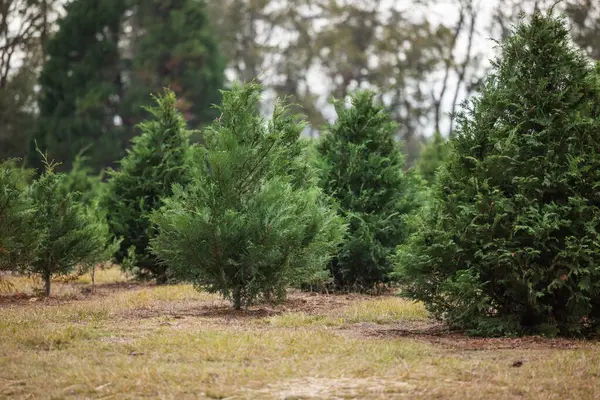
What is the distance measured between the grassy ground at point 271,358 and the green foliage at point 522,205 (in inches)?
21.8

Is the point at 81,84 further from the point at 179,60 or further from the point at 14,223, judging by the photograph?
the point at 14,223

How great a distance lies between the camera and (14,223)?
1148cm

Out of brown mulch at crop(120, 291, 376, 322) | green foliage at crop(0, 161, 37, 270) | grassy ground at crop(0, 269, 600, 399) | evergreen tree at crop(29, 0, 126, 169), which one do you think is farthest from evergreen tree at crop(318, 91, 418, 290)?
evergreen tree at crop(29, 0, 126, 169)

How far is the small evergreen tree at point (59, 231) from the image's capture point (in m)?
12.5

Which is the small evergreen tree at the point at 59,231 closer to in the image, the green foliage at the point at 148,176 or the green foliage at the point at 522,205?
the green foliage at the point at 148,176

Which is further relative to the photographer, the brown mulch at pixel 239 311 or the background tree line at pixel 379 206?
the brown mulch at pixel 239 311

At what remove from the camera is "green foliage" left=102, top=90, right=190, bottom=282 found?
15492 millimetres

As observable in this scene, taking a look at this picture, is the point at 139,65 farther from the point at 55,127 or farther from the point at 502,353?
the point at 502,353

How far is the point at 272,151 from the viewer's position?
10508 millimetres

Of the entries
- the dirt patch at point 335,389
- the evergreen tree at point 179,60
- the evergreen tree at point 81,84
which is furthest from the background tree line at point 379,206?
the evergreen tree at point 179,60

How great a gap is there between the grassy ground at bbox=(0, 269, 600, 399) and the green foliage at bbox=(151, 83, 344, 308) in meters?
0.61

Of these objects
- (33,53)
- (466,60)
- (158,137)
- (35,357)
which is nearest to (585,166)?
(35,357)

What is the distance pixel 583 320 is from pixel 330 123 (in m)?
7.23

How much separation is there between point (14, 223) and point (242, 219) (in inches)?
165
